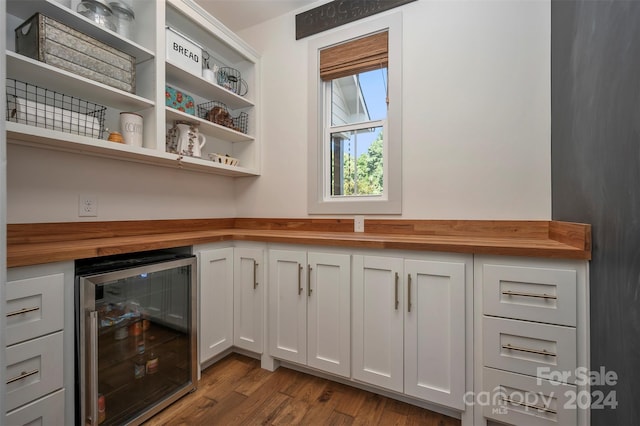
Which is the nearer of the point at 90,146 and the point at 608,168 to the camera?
the point at 608,168

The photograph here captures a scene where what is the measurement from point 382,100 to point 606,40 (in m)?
1.24

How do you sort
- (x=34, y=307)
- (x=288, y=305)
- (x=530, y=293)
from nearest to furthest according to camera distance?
(x=34, y=307) < (x=530, y=293) < (x=288, y=305)

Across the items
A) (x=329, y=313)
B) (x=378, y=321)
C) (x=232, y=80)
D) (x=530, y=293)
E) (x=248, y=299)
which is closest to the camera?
(x=530, y=293)

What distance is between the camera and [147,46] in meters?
1.62

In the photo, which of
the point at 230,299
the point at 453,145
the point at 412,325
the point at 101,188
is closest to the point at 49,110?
the point at 101,188

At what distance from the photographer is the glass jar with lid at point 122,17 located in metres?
1.54

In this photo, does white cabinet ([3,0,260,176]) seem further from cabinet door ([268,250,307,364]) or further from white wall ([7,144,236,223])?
cabinet door ([268,250,307,364])

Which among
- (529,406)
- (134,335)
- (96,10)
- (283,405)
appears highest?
(96,10)

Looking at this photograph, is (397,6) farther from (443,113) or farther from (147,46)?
(147,46)

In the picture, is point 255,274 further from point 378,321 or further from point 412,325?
point 412,325

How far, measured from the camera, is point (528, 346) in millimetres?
1174

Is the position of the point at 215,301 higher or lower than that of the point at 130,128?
lower

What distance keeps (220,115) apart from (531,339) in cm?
229

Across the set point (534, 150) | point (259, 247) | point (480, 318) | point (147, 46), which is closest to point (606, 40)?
point (534, 150)
